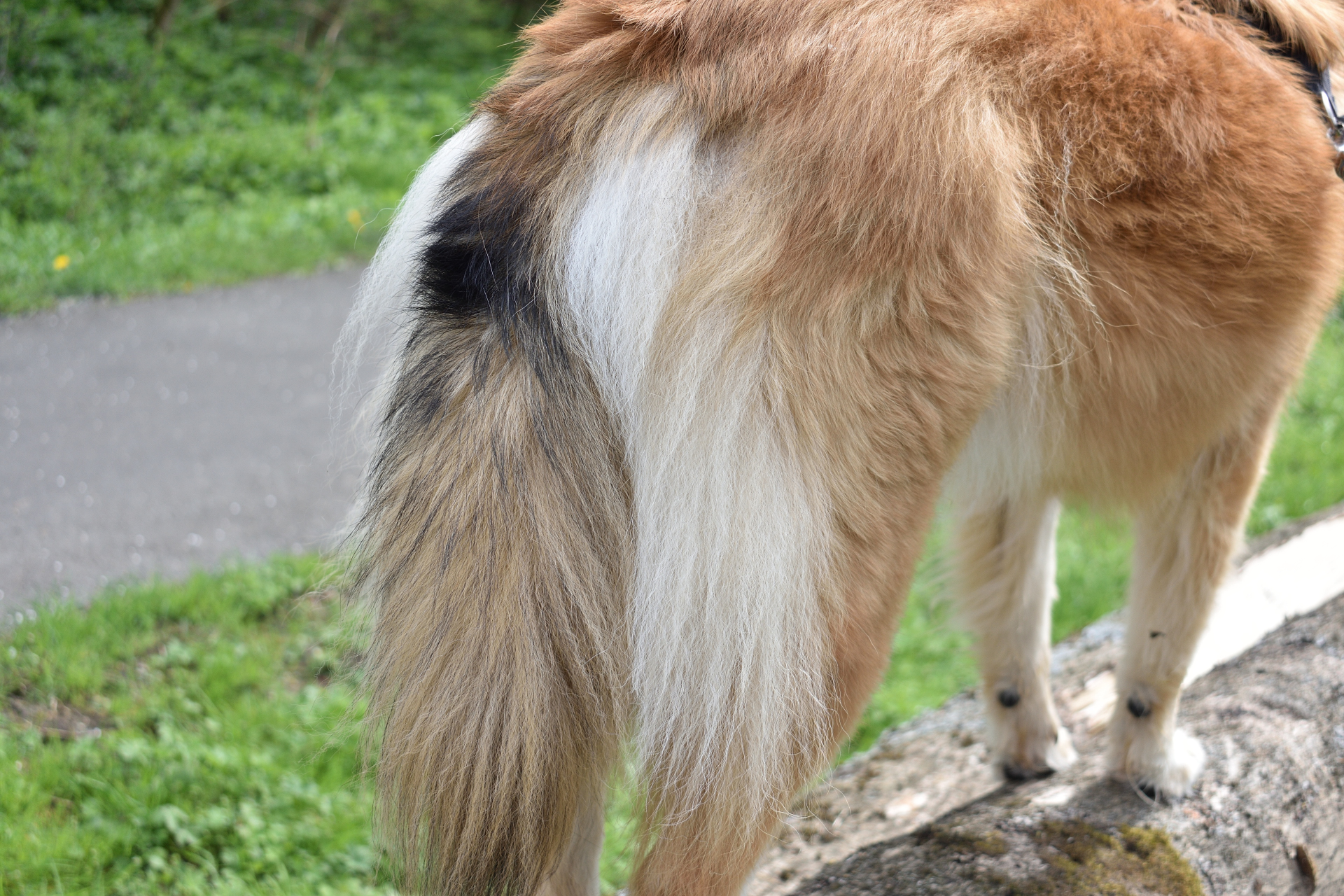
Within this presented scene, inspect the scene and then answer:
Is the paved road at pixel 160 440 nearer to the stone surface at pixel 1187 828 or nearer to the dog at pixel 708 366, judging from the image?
the dog at pixel 708 366

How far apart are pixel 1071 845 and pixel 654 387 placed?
1501 mm

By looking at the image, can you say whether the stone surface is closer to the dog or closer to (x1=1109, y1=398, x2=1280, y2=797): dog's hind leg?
(x1=1109, y1=398, x2=1280, y2=797): dog's hind leg

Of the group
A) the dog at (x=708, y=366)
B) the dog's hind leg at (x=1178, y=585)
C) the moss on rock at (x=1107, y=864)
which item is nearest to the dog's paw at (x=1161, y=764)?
the dog's hind leg at (x=1178, y=585)

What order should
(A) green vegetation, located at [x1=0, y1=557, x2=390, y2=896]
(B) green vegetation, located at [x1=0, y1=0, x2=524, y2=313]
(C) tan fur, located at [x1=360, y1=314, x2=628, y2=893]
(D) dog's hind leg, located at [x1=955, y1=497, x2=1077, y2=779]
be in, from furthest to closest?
(B) green vegetation, located at [x1=0, y1=0, x2=524, y2=313]
(D) dog's hind leg, located at [x1=955, y1=497, x2=1077, y2=779]
(A) green vegetation, located at [x1=0, y1=557, x2=390, y2=896]
(C) tan fur, located at [x1=360, y1=314, x2=628, y2=893]

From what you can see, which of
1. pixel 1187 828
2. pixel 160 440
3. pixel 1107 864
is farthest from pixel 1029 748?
pixel 160 440

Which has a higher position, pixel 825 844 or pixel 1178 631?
pixel 1178 631

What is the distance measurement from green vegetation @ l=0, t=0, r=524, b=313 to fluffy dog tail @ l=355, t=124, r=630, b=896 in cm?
428

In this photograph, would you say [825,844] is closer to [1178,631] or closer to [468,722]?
[1178,631]

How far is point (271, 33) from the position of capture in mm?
11750

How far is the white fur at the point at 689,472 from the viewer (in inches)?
68.5

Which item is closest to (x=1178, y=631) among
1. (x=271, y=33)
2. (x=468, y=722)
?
(x=468, y=722)

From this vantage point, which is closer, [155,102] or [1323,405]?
[1323,405]

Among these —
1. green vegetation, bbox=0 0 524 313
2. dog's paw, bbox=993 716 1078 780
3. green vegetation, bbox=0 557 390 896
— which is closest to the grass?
green vegetation, bbox=0 557 390 896

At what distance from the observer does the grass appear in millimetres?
2518
